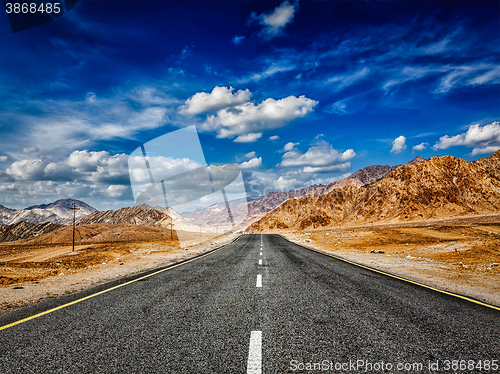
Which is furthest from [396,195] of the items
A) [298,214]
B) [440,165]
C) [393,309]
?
[393,309]

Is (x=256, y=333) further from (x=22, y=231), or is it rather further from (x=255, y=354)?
(x=22, y=231)

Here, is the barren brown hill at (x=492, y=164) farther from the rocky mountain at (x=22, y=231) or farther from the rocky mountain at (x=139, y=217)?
the rocky mountain at (x=22, y=231)

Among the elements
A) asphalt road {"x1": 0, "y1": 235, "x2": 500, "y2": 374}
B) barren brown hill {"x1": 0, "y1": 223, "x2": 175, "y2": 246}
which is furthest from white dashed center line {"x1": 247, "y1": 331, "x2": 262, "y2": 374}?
barren brown hill {"x1": 0, "y1": 223, "x2": 175, "y2": 246}

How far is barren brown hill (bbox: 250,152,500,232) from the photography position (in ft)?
242

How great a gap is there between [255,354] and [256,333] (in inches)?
27.8

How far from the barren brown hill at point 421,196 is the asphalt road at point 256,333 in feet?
262

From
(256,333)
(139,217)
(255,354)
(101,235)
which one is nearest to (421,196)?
(256,333)

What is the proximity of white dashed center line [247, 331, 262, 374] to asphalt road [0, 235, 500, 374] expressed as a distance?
2cm

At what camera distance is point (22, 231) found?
13788cm

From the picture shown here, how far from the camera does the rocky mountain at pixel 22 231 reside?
441 feet

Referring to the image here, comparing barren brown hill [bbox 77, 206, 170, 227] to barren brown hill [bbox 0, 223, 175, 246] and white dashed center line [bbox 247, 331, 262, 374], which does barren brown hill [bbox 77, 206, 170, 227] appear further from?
white dashed center line [bbox 247, 331, 262, 374]

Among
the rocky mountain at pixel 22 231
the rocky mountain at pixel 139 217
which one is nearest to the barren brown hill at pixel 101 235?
the rocky mountain at pixel 139 217

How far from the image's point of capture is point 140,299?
621 centimetres

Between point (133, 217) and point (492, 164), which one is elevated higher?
point (492, 164)
